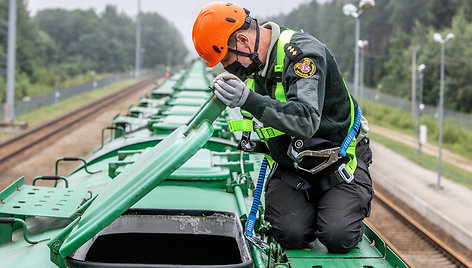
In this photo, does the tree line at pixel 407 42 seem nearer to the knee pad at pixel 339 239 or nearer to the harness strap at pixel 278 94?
the harness strap at pixel 278 94

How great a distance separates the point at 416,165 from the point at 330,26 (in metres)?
81.4

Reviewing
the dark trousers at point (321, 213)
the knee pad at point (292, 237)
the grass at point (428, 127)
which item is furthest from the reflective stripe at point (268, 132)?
the grass at point (428, 127)

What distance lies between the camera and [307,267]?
3.23 metres

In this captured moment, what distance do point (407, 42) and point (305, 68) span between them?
7823 centimetres

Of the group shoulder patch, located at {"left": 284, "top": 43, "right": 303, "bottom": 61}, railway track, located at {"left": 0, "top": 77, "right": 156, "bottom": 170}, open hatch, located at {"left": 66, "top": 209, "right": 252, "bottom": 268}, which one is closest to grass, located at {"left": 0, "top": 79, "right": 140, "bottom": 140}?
railway track, located at {"left": 0, "top": 77, "right": 156, "bottom": 170}

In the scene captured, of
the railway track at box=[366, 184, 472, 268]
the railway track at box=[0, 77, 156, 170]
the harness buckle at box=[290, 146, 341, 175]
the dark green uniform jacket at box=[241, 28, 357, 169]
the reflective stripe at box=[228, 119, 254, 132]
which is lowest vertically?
the railway track at box=[366, 184, 472, 268]

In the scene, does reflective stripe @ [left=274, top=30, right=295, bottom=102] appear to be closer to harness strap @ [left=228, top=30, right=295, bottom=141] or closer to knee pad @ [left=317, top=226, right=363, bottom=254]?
harness strap @ [left=228, top=30, right=295, bottom=141]

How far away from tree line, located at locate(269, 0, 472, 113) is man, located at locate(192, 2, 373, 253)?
46.6 m

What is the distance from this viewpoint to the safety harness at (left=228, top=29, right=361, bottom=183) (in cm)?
343

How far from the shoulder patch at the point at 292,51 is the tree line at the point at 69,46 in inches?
1948

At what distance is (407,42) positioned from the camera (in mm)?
76188

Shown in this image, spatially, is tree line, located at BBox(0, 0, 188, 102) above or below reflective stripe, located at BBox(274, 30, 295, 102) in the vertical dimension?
above

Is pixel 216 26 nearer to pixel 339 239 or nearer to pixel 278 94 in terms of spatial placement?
pixel 278 94

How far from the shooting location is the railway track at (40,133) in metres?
20.0
